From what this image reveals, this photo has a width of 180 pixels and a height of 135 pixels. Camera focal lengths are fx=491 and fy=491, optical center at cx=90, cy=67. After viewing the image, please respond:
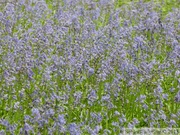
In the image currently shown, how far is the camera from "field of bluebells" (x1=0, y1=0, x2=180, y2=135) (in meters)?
4.67

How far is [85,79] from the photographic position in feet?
18.7

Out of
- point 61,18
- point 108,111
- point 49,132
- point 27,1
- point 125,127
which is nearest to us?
point 49,132

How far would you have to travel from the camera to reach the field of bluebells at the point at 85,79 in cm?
467

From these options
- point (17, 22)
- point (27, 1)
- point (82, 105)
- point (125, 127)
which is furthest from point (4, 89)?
point (27, 1)

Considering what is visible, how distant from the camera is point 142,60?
607 cm

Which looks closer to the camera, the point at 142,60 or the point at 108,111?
the point at 108,111

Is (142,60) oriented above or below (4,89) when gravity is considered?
above

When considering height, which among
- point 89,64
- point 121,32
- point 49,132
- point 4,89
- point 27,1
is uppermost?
point 27,1

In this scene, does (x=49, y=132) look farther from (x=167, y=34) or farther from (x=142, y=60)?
(x=167, y=34)

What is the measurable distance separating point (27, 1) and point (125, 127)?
15.6 ft

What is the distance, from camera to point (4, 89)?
517 centimetres

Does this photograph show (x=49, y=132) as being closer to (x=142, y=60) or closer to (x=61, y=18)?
(x=142, y=60)

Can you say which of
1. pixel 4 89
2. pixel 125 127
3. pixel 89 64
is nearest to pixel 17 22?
pixel 89 64

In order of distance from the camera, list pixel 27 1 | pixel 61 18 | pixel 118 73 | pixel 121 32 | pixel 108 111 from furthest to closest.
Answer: pixel 27 1 → pixel 61 18 → pixel 121 32 → pixel 118 73 → pixel 108 111
